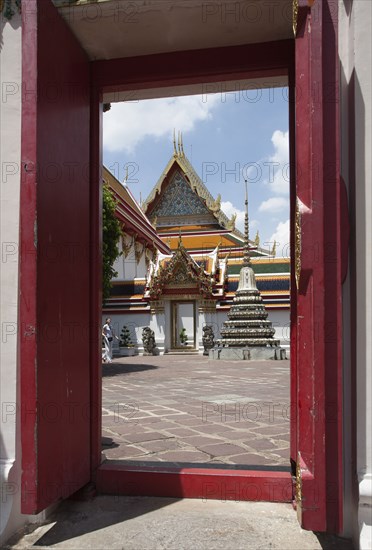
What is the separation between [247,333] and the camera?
16.7 m

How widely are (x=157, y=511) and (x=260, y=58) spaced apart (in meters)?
2.68

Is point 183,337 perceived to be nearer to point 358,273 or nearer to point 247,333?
point 247,333

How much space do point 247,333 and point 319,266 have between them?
14.7 m

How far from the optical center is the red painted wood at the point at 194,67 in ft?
10.4

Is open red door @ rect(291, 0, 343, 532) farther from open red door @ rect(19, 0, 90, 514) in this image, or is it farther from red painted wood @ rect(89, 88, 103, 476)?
red painted wood @ rect(89, 88, 103, 476)

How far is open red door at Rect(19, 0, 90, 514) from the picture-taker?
8.05ft

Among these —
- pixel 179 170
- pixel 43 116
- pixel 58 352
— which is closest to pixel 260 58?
pixel 43 116

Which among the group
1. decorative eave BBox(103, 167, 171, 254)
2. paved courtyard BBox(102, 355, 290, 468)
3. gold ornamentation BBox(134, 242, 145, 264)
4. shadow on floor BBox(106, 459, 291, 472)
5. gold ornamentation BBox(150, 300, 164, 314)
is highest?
decorative eave BBox(103, 167, 171, 254)

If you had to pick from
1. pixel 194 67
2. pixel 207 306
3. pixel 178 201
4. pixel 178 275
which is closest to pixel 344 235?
pixel 194 67

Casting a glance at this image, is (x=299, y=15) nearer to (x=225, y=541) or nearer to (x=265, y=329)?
(x=225, y=541)

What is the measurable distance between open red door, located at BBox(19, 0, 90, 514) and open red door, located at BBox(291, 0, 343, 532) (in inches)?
48.1

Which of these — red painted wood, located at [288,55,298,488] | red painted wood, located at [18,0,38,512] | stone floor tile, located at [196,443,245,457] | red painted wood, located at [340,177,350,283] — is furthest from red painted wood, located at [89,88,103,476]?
red painted wood, located at [340,177,350,283]

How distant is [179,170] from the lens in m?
26.9

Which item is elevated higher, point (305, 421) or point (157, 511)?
point (305, 421)
